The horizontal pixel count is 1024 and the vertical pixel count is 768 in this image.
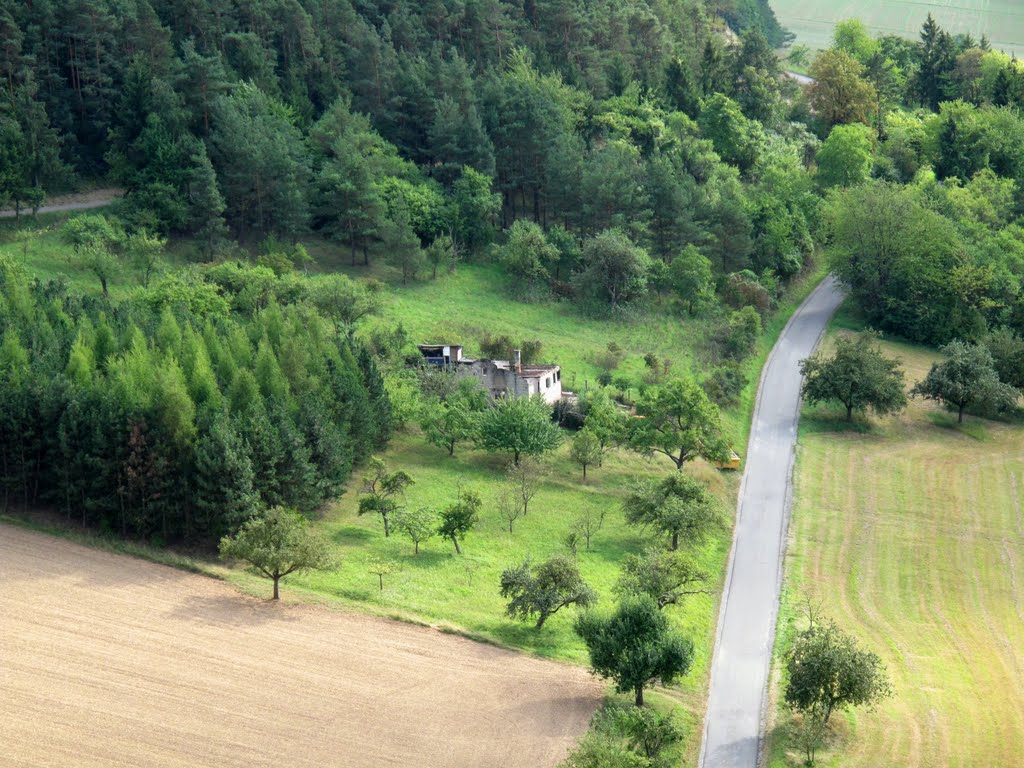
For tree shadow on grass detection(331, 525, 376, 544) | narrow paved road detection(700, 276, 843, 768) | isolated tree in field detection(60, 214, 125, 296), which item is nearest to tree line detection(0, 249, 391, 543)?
tree shadow on grass detection(331, 525, 376, 544)

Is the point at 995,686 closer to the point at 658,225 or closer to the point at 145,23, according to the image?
the point at 658,225

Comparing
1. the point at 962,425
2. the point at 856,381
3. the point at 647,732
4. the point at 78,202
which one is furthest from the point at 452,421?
the point at 78,202

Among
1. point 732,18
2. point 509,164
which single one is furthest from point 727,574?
point 732,18

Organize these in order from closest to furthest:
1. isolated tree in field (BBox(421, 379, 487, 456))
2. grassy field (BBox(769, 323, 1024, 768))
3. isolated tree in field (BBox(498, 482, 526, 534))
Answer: grassy field (BBox(769, 323, 1024, 768)) < isolated tree in field (BBox(498, 482, 526, 534)) < isolated tree in field (BBox(421, 379, 487, 456))

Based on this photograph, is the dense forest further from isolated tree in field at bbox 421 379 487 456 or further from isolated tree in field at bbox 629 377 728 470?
isolated tree in field at bbox 629 377 728 470

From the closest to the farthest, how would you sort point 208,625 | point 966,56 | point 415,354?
1. point 208,625
2. point 415,354
3. point 966,56

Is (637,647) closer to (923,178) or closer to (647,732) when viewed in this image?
(647,732)
